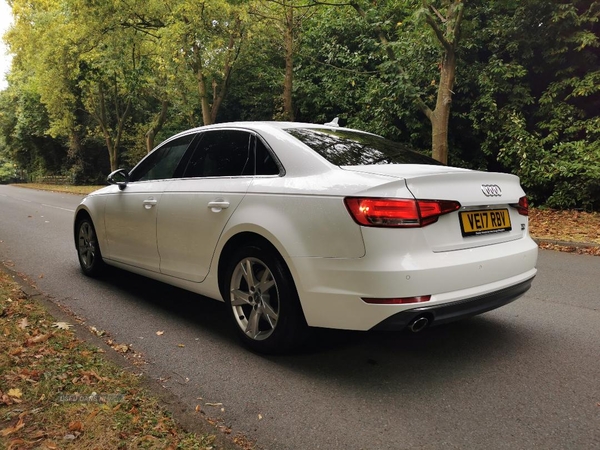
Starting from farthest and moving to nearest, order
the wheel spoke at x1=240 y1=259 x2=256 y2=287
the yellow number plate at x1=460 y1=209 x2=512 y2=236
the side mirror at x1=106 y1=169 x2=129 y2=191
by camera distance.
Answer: the side mirror at x1=106 y1=169 x2=129 y2=191 < the wheel spoke at x1=240 y1=259 x2=256 y2=287 < the yellow number plate at x1=460 y1=209 x2=512 y2=236

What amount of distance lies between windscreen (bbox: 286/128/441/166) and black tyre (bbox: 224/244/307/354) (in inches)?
31.4

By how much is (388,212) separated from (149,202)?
8.25ft

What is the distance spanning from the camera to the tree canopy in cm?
1122

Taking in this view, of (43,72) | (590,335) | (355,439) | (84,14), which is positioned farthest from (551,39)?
(43,72)

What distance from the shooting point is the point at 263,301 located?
10.6ft

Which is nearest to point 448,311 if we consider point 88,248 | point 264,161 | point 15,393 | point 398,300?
point 398,300

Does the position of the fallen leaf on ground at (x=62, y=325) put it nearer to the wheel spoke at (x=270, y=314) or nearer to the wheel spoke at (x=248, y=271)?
the wheel spoke at (x=248, y=271)

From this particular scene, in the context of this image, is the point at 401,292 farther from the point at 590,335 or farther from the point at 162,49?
the point at 162,49

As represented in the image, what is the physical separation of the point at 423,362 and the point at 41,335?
2.72 meters

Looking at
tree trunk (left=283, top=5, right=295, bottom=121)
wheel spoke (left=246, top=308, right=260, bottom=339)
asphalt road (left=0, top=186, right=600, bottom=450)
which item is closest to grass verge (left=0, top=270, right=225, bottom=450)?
asphalt road (left=0, top=186, right=600, bottom=450)

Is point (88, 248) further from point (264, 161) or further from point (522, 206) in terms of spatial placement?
point (522, 206)

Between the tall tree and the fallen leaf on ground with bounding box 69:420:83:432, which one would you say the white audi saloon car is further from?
the tall tree

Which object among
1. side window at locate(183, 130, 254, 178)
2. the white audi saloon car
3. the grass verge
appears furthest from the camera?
side window at locate(183, 130, 254, 178)

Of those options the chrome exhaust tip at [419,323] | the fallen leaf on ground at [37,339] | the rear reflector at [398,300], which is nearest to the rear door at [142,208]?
the fallen leaf on ground at [37,339]
